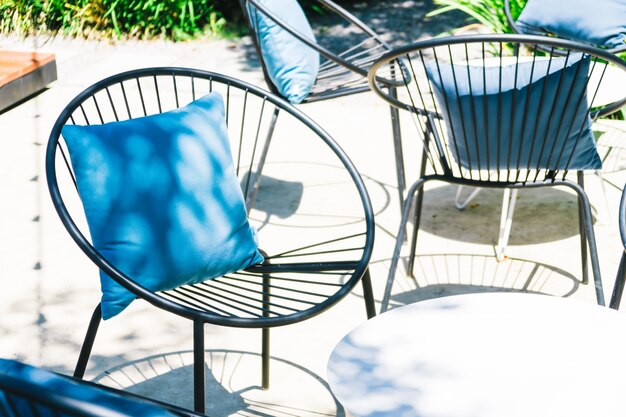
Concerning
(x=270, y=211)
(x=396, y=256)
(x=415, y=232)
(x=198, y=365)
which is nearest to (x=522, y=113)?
(x=396, y=256)

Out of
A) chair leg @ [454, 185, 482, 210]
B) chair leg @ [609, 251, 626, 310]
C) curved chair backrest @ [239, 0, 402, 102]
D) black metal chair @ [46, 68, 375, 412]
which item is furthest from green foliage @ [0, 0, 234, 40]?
chair leg @ [609, 251, 626, 310]

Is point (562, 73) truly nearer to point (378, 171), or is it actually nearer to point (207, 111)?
point (207, 111)

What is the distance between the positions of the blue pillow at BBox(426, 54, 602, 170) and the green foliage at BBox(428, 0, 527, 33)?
241 cm

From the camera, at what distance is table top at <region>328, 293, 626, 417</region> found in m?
1.59

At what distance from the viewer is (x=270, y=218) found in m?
3.69

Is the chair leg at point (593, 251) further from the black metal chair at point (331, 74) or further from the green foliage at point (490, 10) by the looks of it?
the green foliage at point (490, 10)

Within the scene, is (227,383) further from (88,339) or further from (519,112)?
(519,112)

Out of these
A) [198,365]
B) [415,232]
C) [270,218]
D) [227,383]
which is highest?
[198,365]

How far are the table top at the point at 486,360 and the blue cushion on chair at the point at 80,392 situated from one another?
639 mm

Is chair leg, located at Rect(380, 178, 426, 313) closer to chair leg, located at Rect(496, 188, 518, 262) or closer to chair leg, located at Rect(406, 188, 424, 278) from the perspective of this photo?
chair leg, located at Rect(406, 188, 424, 278)

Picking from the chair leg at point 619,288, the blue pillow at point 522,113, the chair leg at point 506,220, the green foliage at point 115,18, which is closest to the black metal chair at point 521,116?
the blue pillow at point 522,113

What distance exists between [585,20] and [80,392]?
11.4 ft

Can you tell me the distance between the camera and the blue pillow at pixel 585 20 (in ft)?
13.1

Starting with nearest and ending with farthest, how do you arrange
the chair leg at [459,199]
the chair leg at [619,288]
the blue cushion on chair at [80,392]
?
the blue cushion on chair at [80,392]
the chair leg at [619,288]
the chair leg at [459,199]
